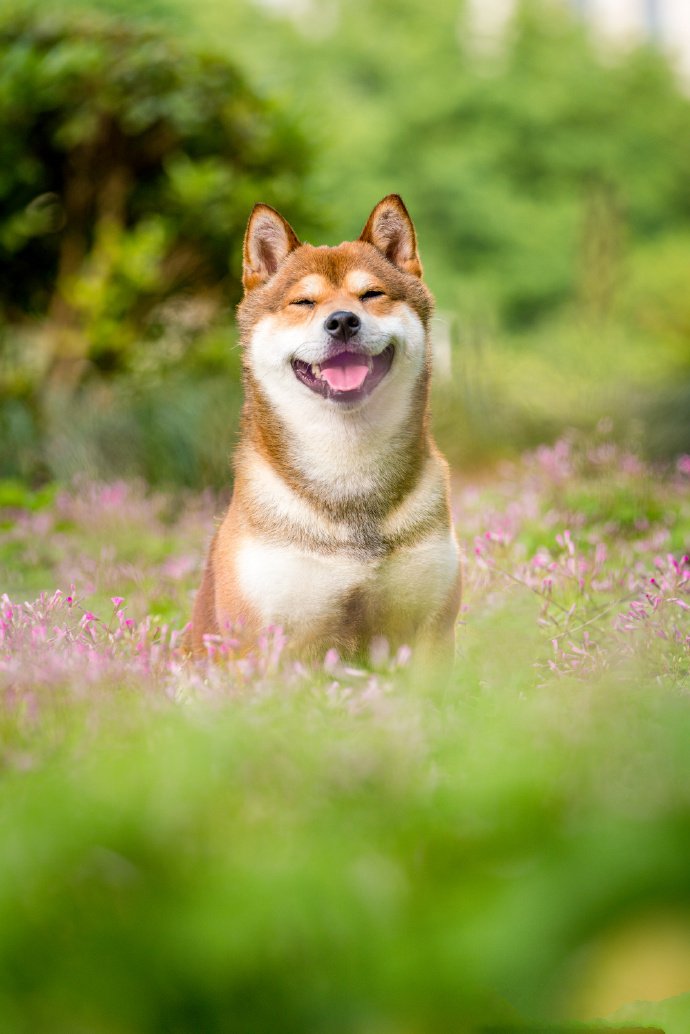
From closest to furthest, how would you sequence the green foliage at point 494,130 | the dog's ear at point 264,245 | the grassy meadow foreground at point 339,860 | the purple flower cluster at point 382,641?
the grassy meadow foreground at point 339,860 → the purple flower cluster at point 382,641 → the dog's ear at point 264,245 → the green foliage at point 494,130

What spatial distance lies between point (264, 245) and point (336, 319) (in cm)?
61

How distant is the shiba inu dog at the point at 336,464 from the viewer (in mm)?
3088

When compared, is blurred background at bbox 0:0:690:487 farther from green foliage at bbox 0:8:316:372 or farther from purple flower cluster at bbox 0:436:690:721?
purple flower cluster at bbox 0:436:690:721

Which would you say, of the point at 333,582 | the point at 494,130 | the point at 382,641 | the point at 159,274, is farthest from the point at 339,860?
the point at 494,130

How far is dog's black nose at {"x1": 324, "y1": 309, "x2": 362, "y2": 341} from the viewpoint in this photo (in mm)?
3164

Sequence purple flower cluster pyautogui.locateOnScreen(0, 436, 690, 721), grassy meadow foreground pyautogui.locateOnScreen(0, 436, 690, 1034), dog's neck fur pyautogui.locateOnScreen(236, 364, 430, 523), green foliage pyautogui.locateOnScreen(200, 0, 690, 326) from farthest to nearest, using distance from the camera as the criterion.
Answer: green foliage pyautogui.locateOnScreen(200, 0, 690, 326) < dog's neck fur pyautogui.locateOnScreen(236, 364, 430, 523) < purple flower cluster pyautogui.locateOnScreen(0, 436, 690, 721) < grassy meadow foreground pyautogui.locateOnScreen(0, 436, 690, 1034)

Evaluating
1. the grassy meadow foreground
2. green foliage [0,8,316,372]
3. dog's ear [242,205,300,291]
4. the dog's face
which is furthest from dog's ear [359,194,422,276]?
green foliage [0,8,316,372]

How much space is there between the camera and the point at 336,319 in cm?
316

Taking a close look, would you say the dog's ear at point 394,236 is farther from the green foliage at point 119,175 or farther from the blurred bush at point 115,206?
the green foliage at point 119,175

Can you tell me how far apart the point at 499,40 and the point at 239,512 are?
26874 millimetres

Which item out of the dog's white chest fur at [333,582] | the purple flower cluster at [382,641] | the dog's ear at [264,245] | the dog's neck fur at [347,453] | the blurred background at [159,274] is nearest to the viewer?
the purple flower cluster at [382,641]

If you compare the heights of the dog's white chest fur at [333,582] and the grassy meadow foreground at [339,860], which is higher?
the grassy meadow foreground at [339,860]

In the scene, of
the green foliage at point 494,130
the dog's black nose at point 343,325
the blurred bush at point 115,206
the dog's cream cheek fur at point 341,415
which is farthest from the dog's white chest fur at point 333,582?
the green foliage at point 494,130

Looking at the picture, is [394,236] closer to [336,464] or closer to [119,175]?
[336,464]
